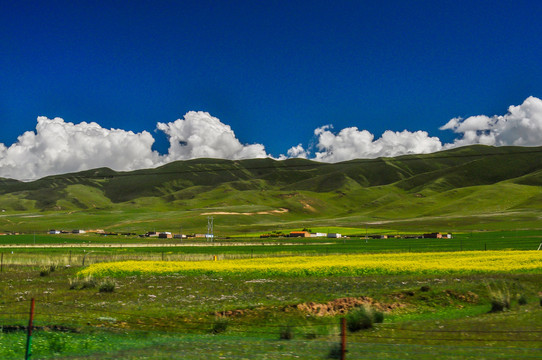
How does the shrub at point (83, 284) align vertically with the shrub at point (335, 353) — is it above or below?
below

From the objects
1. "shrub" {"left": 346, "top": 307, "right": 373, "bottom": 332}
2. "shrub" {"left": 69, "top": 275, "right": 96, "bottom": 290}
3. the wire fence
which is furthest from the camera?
"shrub" {"left": 69, "top": 275, "right": 96, "bottom": 290}

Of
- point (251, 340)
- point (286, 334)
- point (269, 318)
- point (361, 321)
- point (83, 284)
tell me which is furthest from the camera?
point (83, 284)

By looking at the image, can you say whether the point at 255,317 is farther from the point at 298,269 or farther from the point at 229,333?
the point at 298,269

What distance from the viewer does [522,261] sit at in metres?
50.8

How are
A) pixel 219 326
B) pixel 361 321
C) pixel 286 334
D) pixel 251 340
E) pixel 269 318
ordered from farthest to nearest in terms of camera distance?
pixel 269 318
pixel 219 326
pixel 361 321
pixel 251 340
pixel 286 334

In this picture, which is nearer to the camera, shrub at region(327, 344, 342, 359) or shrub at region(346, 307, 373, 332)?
shrub at region(327, 344, 342, 359)

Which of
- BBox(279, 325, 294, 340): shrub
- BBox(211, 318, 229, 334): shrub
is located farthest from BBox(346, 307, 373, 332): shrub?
BBox(211, 318, 229, 334): shrub

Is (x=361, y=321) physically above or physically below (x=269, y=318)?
above

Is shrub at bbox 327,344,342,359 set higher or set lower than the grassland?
higher

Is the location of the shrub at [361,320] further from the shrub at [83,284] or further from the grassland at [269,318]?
the shrub at [83,284]

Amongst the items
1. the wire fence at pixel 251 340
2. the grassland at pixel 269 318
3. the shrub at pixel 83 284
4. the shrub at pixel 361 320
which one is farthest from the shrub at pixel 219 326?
the shrub at pixel 83 284

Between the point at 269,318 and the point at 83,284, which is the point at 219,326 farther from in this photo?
the point at 83,284

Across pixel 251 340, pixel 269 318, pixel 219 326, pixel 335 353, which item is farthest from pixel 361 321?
pixel 219 326

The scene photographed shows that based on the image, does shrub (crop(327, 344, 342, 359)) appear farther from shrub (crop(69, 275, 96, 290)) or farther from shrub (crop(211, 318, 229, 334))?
shrub (crop(69, 275, 96, 290))
